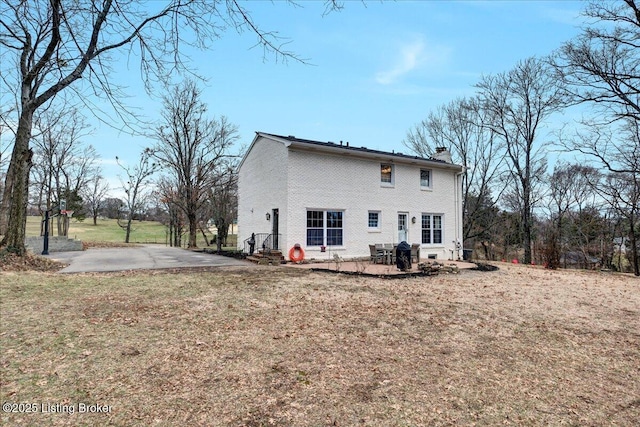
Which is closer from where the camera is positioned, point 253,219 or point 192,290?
point 192,290

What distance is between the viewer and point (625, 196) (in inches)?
765

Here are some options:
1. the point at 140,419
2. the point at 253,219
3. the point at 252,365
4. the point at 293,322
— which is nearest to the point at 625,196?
the point at 253,219

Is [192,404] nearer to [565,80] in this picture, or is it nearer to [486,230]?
[565,80]

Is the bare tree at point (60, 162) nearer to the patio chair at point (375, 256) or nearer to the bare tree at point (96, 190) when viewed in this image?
the bare tree at point (96, 190)

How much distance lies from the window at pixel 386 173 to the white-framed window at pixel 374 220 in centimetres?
166

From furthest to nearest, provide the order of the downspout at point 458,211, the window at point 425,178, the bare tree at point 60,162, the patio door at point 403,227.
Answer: the bare tree at point 60,162, the downspout at point 458,211, the window at point 425,178, the patio door at point 403,227

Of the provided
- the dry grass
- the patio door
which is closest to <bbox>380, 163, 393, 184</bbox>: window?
the patio door

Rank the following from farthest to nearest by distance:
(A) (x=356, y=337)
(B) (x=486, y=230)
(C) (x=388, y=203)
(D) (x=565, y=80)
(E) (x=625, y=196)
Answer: (B) (x=486, y=230), (E) (x=625, y=196), (C) (x=388, y=203), (D) (x=565, y=80), (A) (x=356, y=337)

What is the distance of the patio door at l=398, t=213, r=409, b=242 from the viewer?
16.4m

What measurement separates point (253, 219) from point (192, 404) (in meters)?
14.6

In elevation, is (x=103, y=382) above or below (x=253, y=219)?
below

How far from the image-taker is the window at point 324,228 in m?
14.1

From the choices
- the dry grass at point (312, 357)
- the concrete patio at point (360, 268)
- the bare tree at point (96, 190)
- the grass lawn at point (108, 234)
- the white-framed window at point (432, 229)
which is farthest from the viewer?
the grass lawn at point (108, 234)

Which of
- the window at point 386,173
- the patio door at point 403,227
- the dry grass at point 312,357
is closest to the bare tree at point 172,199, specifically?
the window at point 386,173
